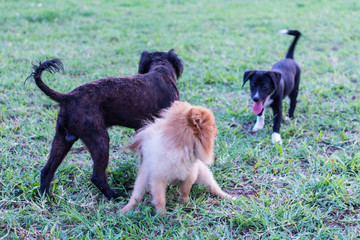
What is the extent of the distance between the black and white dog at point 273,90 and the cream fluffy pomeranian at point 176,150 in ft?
5.42

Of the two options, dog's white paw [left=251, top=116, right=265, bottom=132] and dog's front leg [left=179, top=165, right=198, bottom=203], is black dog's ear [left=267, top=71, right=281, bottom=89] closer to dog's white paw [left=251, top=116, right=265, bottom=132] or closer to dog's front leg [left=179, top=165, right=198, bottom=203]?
dog's white paw [left=251, top=116, right=265, bottom=132]

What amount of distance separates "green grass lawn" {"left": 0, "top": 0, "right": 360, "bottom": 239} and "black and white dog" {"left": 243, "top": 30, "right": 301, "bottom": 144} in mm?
165

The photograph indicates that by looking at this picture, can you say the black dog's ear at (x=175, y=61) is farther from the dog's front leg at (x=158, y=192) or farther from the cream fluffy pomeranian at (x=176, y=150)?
the dog's front leg at (x=158, y=192)

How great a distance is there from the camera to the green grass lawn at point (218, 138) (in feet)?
8.93

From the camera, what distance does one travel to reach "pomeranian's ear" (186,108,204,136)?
8.33ft

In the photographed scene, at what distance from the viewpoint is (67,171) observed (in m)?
3.46

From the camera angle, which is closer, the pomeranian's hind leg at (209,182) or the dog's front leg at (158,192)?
the dog's front leg at (158,192)

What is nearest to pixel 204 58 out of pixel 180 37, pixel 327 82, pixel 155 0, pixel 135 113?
pixel 180 37

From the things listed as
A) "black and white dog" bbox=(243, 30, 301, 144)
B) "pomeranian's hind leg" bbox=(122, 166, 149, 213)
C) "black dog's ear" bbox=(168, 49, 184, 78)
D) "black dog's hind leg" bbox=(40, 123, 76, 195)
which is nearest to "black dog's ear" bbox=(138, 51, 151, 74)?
"black dog's ear" bbox=(168, 49, 184, 78)

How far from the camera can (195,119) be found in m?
2.54

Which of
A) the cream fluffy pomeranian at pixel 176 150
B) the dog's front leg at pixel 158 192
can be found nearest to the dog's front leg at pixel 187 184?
the cream fluffy pomeranian at pixel 176 150

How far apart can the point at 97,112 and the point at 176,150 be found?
0.81m

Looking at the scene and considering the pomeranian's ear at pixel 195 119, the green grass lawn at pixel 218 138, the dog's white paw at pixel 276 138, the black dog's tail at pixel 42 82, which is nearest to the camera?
the pomeranian's ear at pixel 195 119

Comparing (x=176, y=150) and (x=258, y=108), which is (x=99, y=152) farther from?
(x=258, y=108)
